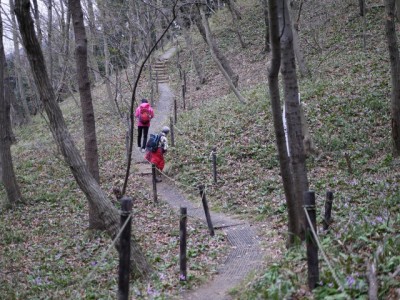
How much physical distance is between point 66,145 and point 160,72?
2877 centimetres

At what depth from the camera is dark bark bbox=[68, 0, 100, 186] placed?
975cm

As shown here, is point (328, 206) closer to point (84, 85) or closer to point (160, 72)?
point (84, 85)

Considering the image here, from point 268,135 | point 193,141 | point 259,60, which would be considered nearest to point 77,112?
point 259,60

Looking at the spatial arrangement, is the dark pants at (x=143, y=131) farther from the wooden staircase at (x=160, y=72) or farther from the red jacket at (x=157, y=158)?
the wooden staircase at (x=160, y=72)

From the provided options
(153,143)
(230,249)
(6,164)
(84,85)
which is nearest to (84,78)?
(84,85)

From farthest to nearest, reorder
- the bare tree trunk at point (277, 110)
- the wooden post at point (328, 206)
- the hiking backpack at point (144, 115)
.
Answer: the hiking backpack at point (144, 115) → the wooden post at point (328, 206) → the bare tree trunk at point (277, 110)

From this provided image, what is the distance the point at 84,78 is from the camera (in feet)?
32.8

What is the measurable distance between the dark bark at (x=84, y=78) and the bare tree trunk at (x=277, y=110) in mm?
5115

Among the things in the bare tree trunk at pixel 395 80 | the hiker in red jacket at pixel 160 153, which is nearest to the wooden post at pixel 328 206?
the bare tree trunk at pixel 395 80

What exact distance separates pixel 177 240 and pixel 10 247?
3.97 metres

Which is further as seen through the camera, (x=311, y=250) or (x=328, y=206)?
(x=328, y=206)

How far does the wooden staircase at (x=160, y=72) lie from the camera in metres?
33.8

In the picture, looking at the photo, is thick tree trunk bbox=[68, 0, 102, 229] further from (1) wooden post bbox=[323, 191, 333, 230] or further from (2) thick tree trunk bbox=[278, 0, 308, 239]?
(1) wooden post bbox=[323, 191, 333, 230]

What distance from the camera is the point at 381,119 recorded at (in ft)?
46.0
